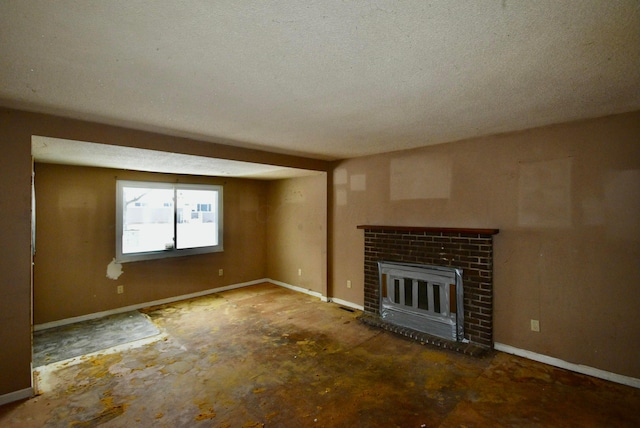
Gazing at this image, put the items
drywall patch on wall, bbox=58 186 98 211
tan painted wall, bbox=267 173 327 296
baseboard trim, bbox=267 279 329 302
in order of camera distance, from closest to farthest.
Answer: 1. drywall patch on wall, bbox=58 186 98 211
2. baseboard trim, bbox=267 279 329 302
3. tan painted wall, bbox=267 173 327 296

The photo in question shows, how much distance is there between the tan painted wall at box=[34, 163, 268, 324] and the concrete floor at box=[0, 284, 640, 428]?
1.46m

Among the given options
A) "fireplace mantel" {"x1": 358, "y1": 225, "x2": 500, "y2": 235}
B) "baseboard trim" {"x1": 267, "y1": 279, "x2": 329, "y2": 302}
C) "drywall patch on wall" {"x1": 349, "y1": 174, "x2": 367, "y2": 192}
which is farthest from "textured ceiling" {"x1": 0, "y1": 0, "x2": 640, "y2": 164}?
"baseboard trim" {"x1": 267, "y1": 279, "x2": 329, "y2": 302}

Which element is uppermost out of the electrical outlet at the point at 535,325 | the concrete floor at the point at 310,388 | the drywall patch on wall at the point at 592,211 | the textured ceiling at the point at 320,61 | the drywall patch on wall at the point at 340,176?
the textured ceiling at the point at 320,61

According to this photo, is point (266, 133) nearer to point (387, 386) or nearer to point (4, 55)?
point (4, 55)

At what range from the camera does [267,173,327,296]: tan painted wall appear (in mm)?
5199

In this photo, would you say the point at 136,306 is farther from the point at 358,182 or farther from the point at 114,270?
the point at 358,182

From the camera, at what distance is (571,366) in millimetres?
2803

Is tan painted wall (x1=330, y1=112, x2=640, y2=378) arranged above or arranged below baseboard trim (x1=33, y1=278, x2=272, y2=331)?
above

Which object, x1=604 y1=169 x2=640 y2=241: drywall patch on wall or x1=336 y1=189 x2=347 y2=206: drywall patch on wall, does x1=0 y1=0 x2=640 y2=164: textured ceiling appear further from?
x1=336 y1=189 x2=347 y2=206: drywall patch on wall

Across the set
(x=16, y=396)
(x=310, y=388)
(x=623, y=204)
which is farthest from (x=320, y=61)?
(x=16, y=396)

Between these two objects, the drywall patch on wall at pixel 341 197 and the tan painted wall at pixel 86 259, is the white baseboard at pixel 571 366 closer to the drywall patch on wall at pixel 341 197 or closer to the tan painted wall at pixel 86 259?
the drywall patch on wall at pixel 341 197

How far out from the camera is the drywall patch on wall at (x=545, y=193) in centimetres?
283

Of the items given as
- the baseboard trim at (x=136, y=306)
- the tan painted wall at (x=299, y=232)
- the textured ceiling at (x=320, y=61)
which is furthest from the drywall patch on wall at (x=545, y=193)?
the baseboard trim at (x=136, y=306)

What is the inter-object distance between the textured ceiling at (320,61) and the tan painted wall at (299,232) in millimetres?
2672
